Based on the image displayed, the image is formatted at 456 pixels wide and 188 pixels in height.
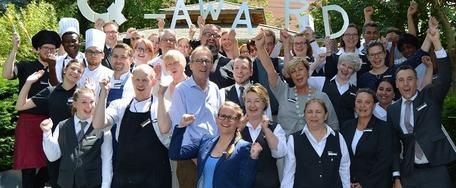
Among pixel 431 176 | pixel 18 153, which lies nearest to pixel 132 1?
pixel 18 153

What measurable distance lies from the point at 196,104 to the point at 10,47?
1384 centimetres

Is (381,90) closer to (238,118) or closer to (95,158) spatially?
(238,118)

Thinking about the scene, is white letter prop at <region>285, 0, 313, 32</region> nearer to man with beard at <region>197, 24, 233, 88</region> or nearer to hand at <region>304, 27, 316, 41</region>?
hand at <region>304, 27, 316, 41</region>

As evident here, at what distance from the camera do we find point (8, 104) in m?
8.19

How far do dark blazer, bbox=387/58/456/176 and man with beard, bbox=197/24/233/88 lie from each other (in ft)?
5.93

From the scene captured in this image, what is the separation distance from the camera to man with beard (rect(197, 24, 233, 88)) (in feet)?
21.8

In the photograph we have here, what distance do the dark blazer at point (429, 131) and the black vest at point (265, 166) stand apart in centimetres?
122

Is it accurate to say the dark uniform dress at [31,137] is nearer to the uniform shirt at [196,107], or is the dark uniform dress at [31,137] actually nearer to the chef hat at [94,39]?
the chef hat at [94,39]

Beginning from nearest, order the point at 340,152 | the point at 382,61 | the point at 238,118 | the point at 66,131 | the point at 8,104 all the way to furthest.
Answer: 1. the point at 238,118
2. the point at 340,152
3. the point at 66,131
4. the point at 382,61
5. the point at 8,104

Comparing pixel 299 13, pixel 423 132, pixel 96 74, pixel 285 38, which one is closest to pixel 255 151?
pixel 423 132

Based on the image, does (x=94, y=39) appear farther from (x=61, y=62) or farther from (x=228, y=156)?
(x=228, y=156)

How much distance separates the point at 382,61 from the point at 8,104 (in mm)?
4855

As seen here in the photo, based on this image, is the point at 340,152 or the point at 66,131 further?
the point at 66,131

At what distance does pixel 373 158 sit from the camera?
5.60 m
